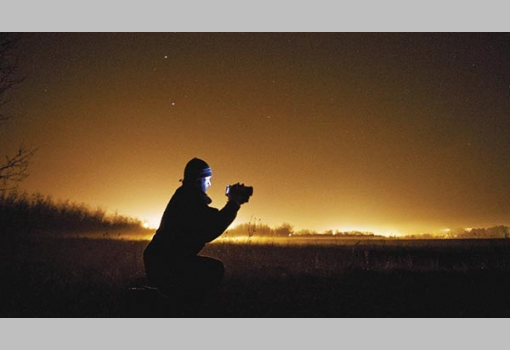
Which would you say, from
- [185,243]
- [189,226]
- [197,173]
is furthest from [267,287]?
[197,173]

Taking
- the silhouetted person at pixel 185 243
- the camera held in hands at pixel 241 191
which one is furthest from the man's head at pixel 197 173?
the camera held in hands at pixel 241 191

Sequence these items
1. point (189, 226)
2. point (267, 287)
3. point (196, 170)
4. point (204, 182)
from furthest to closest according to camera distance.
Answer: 1. point (267, 287)
2. point (204, 182)
3. point (196, 170)
4. point (189, 226)

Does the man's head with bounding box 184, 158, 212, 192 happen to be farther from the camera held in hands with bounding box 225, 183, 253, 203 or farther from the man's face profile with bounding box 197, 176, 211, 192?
the camera held in hands with bounding box 225, 183, 253, 203

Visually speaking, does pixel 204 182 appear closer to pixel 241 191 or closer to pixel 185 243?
pixel 241 191

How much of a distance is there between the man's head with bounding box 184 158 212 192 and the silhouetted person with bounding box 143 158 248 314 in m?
0.21

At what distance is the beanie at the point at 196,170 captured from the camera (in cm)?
486

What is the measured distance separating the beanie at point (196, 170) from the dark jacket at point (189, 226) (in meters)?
0.34

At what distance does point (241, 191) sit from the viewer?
15.5ft

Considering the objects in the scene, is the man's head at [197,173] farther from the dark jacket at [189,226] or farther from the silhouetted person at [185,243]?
the dark jacket at [189,226]

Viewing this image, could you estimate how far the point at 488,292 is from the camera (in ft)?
Result: 20.4

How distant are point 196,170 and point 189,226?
29.8 inches

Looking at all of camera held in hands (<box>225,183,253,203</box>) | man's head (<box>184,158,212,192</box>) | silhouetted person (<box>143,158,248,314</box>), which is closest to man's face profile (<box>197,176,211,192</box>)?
man's head (<box>184,158,212,192</box>)

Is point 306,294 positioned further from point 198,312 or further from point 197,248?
point 197,248

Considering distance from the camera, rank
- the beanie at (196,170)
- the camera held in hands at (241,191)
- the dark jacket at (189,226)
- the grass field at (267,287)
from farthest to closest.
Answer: the grass field at (267,287), the beanie at (196,170), the camera held in hands at (241,191), the dark jacket at (189,226)
